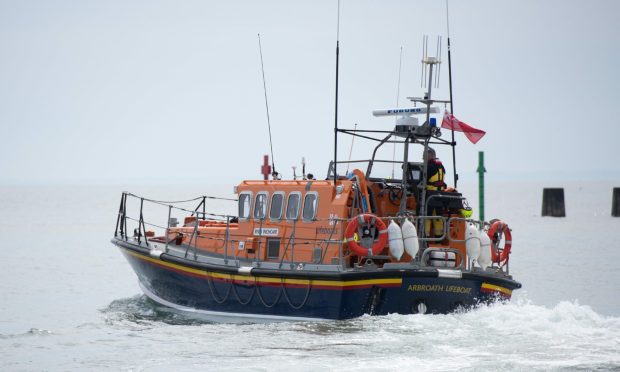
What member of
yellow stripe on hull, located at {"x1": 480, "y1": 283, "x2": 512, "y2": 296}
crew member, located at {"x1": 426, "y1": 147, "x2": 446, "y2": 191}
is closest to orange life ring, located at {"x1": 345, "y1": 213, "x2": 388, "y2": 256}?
crew member, located at {"x1": 426, "y1": 147, "x2": 446, "y2": 191}

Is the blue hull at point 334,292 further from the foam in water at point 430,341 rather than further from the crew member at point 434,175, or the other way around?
the crew member at point 434,175

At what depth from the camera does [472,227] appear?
1717cm

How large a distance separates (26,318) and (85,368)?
6.52 m

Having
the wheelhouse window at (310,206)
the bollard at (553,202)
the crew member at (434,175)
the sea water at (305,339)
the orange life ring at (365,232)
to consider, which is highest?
the bollard at (553,202)

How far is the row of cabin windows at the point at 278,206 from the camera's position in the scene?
58.7 feet

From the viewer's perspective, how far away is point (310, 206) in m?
17.9

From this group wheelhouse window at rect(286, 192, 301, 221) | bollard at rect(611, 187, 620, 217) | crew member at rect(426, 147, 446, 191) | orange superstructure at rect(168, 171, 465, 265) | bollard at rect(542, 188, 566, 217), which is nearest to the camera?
orange superstructure at rect(168, 171, 465, 265)

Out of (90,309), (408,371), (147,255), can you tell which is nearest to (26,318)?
(90,309)

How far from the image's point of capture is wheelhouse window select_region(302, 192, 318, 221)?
17.8 m

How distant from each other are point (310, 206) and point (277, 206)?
83cm

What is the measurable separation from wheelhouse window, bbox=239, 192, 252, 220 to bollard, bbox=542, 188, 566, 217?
139ft

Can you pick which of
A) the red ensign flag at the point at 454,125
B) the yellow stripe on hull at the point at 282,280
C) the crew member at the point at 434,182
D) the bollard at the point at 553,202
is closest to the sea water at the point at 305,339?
the yellow stripe on hull at the point at 282,280

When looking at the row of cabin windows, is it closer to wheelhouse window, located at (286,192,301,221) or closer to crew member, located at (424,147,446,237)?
wheelhouse window, located at (286,192,301,221)

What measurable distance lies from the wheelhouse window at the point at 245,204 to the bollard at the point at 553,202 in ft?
139
